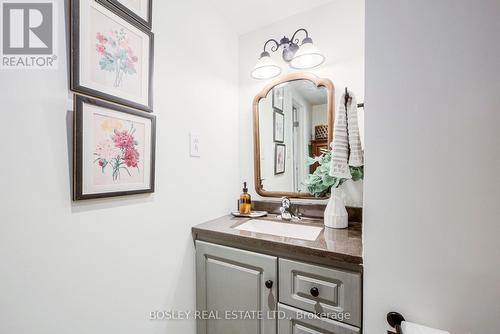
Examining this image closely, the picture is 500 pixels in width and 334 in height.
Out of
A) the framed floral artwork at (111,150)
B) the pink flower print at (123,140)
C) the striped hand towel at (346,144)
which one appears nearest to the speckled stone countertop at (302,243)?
the striped hand towel at (346,144)

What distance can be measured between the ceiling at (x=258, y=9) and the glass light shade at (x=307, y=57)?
13.1 inches

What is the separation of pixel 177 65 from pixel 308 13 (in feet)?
3.16

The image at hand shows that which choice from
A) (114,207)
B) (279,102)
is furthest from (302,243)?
(279,102)

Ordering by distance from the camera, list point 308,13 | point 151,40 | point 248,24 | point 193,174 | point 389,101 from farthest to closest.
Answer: point 248,24 → point 308,13 → point 193,174 → point 151,40 → point 389,101

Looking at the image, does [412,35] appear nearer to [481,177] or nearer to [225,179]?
[481,177]

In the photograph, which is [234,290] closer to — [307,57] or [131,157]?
[131,157]

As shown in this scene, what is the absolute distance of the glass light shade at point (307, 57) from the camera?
1257 millimetres

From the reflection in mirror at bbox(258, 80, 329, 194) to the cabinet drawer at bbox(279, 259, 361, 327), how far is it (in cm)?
64

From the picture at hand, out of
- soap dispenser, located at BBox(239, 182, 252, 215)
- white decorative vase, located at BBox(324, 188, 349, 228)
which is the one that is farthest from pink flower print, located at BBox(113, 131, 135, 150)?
white decorative vase, located at BBox(324, 188, 349, 228)

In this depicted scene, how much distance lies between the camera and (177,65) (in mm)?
1119

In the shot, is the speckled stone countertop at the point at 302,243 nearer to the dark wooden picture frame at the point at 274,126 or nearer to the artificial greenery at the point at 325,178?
the artificial greenery at the point at 325,178

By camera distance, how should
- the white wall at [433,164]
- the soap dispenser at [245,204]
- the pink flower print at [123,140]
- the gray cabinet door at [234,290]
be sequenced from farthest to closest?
1. the soap dispenser at [245,204]
2. the gray cabinet door at [234,290]
3. the pink flower print at [123,140]
4. the white wall at [433,164]

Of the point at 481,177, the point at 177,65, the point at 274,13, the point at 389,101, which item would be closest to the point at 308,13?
the point at 274,13

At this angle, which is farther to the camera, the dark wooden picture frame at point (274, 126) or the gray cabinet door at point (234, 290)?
the dark wooden picture frame at point (274, 126)
